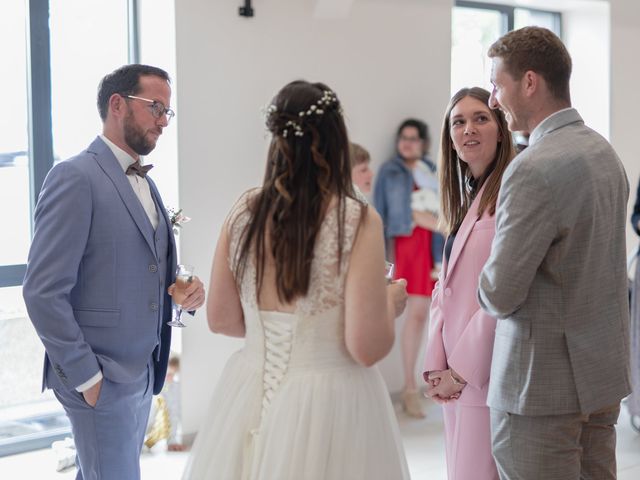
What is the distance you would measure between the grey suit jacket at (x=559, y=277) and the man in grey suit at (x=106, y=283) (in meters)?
1.04

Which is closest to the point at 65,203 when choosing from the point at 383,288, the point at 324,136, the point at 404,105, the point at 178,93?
the point at 324,136

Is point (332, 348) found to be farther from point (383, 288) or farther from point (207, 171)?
point (207, 171)

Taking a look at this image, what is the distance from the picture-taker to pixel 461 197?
8.29 feet

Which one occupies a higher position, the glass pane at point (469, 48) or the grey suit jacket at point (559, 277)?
the glass pane at point (469, 48)

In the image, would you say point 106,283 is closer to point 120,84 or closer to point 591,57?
point 120,84

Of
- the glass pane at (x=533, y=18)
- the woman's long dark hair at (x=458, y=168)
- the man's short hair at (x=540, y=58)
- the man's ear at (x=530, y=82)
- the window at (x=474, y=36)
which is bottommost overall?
the woman's long dark hair at (x=458, y=168)

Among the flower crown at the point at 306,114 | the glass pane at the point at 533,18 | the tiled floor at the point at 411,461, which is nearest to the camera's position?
the flower crown at the point at 306,114

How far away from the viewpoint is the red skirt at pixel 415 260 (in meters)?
4.73

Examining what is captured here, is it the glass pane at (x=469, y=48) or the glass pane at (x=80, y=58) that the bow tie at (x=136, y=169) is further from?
the glass pane at (x=469, y=48)

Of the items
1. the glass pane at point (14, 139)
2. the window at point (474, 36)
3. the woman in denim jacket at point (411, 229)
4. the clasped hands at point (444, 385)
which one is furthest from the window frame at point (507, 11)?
the clasped hands at point (444, 385)

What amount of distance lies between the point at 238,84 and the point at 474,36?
7.33 ft

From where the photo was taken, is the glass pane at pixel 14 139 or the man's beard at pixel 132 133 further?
the glass pane at pixel 14 139

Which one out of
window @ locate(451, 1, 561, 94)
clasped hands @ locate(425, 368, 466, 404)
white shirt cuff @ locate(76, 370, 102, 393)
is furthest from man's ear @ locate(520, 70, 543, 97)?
window @ locate(451, 1, 561, 94)

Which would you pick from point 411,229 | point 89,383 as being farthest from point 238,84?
point 89,383
